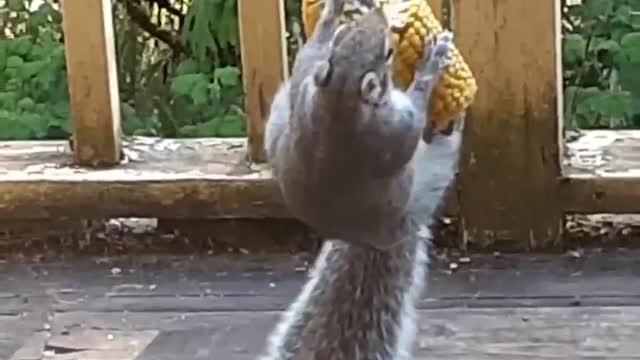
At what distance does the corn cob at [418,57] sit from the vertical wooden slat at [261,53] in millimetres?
748

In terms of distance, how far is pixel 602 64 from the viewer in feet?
9.30

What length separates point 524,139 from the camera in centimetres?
242

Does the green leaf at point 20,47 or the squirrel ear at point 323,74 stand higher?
the squirrel ear at point 323,74

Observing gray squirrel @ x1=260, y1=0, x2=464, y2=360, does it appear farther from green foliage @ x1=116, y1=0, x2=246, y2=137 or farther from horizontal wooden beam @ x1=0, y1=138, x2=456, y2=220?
green foliage @ x1=116, y1=0, x2=246, y2=137

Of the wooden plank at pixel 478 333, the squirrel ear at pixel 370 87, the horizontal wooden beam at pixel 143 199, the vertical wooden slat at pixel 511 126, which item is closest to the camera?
the squirrel ear at pixel 370 87

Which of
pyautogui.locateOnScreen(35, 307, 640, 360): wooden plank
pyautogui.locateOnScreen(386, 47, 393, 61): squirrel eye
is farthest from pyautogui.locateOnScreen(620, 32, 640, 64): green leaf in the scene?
pyautogui.locateOnScreen(386, 47, 393, 61): squirrel eye

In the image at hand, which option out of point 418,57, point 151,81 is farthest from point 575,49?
point 418,57

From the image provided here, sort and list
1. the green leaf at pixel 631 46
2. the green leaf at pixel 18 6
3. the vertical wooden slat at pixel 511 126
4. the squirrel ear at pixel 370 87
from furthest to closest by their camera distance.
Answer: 1. the green leaf at pixel 18 6
2. the green leaf at pixel 631 46
3. the vertical wooden slat at pixel 511 126
4. the squirrel ear at pixel 370 87

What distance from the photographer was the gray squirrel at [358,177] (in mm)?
1378

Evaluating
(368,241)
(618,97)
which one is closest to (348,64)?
(368,241)

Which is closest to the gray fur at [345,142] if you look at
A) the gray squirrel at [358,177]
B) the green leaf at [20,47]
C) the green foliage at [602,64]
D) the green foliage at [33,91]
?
the gray squirrel at [358,177]

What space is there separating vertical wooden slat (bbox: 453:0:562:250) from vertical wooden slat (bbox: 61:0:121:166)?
515 mm

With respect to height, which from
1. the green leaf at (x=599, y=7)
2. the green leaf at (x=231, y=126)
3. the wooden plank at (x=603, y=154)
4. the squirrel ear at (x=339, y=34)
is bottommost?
the wooden plank at (x=603, y=154)

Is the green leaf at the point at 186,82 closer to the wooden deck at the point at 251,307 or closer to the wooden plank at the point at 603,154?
the wooden deck at the point at 251,307
